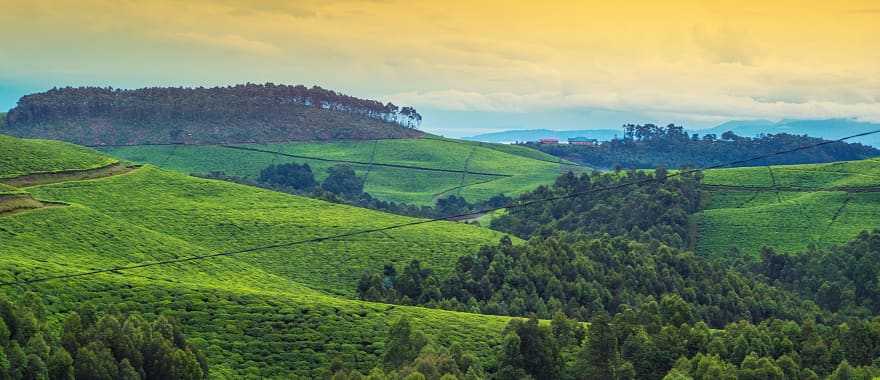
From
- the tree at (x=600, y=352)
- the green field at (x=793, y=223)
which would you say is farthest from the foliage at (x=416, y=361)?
the green field at (x=793, y=223)

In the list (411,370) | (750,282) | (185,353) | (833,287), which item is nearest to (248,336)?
(185,353)

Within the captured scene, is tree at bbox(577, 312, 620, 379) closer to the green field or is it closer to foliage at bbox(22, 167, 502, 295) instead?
foliage at bbox(22, 167, 502, 295)

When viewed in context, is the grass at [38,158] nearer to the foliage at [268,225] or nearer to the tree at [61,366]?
the foliage at [268,225]

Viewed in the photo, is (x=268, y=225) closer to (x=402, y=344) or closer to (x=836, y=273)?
(x=402, y=344)

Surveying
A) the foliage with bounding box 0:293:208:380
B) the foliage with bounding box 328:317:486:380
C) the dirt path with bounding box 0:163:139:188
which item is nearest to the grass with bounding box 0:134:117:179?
the dirt path with bounding box 0:163:139:188

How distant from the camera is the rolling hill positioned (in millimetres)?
82750

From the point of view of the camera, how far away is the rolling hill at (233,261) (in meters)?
82.8

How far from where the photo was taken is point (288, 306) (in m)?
89.8

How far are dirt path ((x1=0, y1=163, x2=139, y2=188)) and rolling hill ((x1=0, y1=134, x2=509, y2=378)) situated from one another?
1935 millimetres

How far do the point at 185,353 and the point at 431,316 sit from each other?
29.9m

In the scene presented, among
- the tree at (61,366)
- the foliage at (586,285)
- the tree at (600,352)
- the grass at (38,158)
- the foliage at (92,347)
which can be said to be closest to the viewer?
the foliage at (92,347)

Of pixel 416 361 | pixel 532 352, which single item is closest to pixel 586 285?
pixel 532 352

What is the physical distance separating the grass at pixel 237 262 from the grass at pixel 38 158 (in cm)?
538

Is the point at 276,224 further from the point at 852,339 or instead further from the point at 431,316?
the point at 852,339
